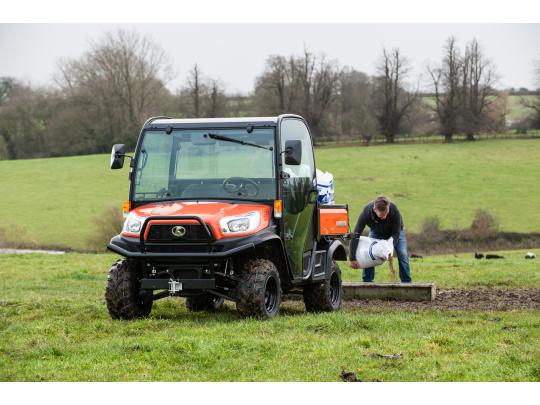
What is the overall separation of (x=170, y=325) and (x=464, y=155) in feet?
203

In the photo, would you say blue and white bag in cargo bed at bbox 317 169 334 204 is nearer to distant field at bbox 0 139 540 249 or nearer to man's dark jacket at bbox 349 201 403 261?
man's dark jacket at bbox 349 201 403 261

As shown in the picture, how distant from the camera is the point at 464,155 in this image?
69.8 metres

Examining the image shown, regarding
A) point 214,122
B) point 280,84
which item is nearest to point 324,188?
point 214,122

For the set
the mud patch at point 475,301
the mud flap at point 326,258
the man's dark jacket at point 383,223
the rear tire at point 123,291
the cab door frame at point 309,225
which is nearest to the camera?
the rear tire at point 123,291

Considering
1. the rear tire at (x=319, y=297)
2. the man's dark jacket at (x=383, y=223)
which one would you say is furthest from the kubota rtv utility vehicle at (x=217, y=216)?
the man's dark jacket at (x=383, y=223)

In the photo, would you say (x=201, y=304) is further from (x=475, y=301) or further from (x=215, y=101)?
(x=215, y=101)

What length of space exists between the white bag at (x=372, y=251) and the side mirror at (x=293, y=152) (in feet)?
13.4

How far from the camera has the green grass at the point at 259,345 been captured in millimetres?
7711

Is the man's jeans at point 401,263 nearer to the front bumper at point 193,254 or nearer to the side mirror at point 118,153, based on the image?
the front bumper at point 193,254

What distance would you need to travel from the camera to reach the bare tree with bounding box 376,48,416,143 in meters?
85.8

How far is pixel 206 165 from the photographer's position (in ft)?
37.4

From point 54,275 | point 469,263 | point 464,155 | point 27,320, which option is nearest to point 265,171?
point 27,320

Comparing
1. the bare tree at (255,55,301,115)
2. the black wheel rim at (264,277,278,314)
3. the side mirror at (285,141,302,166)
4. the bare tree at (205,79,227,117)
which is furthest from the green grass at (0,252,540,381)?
the bare tree at (255,55,301,115)

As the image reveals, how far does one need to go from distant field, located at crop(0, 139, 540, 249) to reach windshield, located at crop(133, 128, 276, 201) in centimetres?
2731
